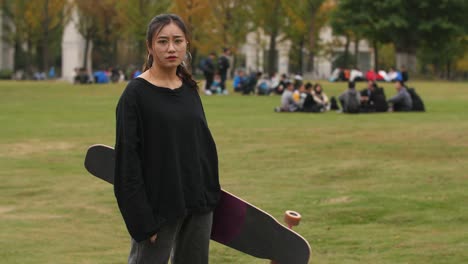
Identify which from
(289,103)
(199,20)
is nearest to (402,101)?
(289,103)

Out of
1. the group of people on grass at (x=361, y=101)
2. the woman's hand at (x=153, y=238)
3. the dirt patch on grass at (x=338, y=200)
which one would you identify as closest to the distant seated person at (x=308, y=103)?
the group of people on grass at (x=361, y=101)

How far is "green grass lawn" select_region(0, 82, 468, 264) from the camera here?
819 cm

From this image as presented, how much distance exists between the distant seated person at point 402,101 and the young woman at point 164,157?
67.1 feet

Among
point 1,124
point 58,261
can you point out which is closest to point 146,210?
point 58,261

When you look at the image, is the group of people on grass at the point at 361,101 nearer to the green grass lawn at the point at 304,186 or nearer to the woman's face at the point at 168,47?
the green grass lawn at the point at 304,186

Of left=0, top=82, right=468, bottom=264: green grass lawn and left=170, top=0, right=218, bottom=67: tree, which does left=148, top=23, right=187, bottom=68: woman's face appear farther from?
left=170, top=0, right=218, bottom=67: tree

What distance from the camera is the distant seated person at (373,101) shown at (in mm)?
24484

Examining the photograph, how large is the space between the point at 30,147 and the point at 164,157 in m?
12.0

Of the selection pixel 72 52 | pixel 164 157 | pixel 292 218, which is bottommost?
pixel 292 218

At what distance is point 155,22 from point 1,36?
72.1m

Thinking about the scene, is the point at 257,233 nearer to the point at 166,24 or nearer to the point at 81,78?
the point at 166,24

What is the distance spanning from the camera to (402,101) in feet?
81.1

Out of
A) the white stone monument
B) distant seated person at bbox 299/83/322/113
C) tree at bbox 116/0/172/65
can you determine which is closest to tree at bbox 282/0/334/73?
tree at bbox 116/0/172/65

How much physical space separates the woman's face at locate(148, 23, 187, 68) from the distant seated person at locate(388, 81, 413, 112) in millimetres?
20541
